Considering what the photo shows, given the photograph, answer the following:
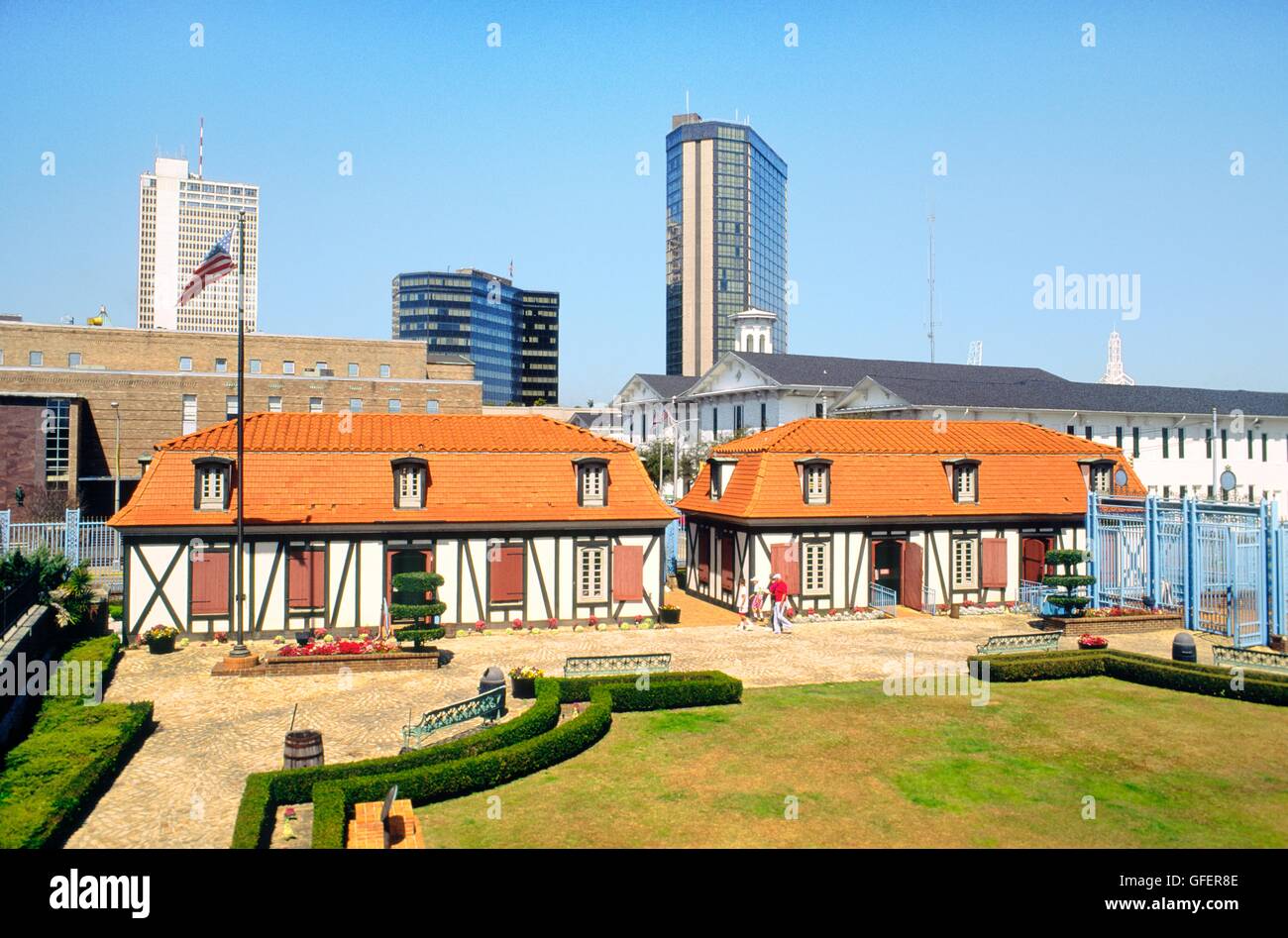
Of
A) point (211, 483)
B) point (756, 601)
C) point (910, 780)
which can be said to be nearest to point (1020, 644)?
point (756, 601)

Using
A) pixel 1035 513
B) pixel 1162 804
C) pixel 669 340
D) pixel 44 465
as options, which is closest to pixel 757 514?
pixel 1035 513

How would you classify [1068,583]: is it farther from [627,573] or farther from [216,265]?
[216,265]

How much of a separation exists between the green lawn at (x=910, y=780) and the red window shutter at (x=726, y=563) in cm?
1260

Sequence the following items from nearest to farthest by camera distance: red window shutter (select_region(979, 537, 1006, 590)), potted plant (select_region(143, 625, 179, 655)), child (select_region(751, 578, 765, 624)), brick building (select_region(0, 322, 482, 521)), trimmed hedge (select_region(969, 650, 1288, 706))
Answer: trimmed hedge (select_region(969, 650, 1288, 706)), potted plant (select_region(143, 625, 179, 655)), child (select_region(751, 578, 765, 624)), red window shutter (select_region(979, 537, 1006, 590)), brick building (select_region(0, 322, 482, 521))

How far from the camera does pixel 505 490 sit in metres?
30.0

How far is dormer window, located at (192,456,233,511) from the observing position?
89.5 ft

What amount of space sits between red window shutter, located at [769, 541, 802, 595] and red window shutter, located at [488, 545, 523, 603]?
8.81m

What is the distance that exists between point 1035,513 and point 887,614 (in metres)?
7.14

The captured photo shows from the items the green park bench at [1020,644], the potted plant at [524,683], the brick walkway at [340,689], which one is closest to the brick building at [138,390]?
the brick walkway at [340,689]

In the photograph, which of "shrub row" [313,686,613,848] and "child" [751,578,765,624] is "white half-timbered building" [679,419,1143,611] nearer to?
"child" [751,578,765,624]

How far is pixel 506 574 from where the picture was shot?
29062mm

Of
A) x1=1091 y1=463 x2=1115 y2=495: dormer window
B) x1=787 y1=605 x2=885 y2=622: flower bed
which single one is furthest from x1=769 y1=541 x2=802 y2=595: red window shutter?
x1=1091 y1=463 x2=1115 y2=495: dormer window
